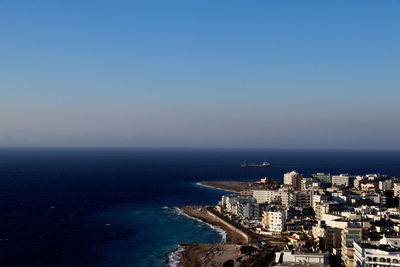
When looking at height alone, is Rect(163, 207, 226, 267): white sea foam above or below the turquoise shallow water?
below

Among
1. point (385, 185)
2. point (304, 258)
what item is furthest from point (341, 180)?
point (304, 258)

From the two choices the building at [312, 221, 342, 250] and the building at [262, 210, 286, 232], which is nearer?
the building at [312, 221, 342, 250]

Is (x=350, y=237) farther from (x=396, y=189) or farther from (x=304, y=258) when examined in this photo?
(x=396, y=189)

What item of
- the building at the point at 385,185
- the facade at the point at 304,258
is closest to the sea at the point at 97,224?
the facade at the point at 304,258

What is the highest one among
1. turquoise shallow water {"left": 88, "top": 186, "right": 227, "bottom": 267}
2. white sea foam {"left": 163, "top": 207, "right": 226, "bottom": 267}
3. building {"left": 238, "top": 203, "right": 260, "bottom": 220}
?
building {"left": 238, "top": 203, "right": 260, "bottom": 220}

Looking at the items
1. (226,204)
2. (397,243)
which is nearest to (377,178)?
(226,204)

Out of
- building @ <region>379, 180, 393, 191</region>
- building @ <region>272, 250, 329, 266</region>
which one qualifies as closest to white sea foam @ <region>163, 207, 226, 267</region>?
building @ <region>272, 250, 329, 266</region>

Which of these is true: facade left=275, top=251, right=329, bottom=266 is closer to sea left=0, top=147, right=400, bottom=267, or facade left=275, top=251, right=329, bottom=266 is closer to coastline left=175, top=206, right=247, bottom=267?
coastline left=175, top=206, right=247, bottom=267
